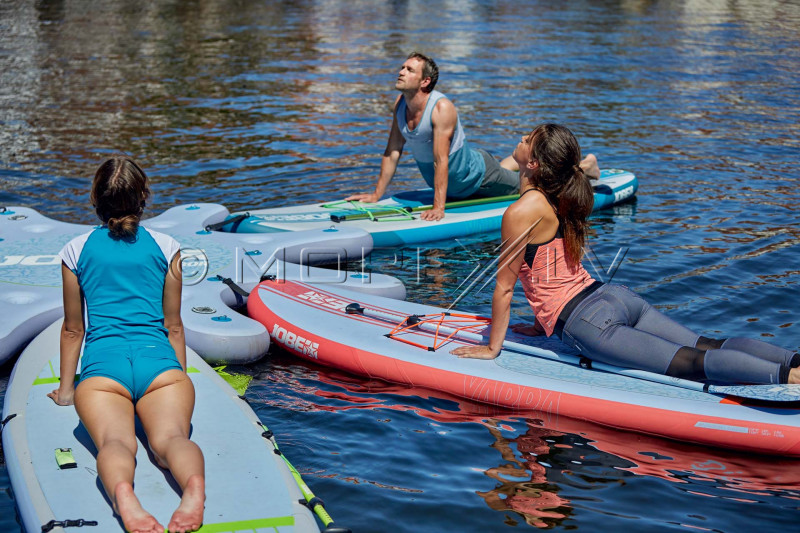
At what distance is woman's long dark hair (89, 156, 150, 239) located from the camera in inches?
151

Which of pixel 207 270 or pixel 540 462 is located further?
pixel 207 270

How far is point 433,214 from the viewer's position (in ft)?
27.4

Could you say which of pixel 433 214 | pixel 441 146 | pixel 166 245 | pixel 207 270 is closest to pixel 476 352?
pixel 166 245

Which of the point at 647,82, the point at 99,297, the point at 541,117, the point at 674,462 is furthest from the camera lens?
the point at 647,82

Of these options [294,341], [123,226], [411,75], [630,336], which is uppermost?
[411,75]

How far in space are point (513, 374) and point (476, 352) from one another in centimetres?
30

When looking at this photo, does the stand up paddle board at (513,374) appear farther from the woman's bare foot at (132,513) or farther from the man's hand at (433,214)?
the woman's bare foot at (132,513)

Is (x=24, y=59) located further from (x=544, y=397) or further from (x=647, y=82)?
(x=544, y=397)

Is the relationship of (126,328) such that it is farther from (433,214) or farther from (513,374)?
(433,214)

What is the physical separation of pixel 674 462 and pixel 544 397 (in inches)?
31.3

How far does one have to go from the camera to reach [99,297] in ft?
13.1

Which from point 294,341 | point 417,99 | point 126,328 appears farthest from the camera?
point 417,99

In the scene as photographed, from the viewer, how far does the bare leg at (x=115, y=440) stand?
3311 millimetres

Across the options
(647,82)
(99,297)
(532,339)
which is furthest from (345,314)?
(647,82)
